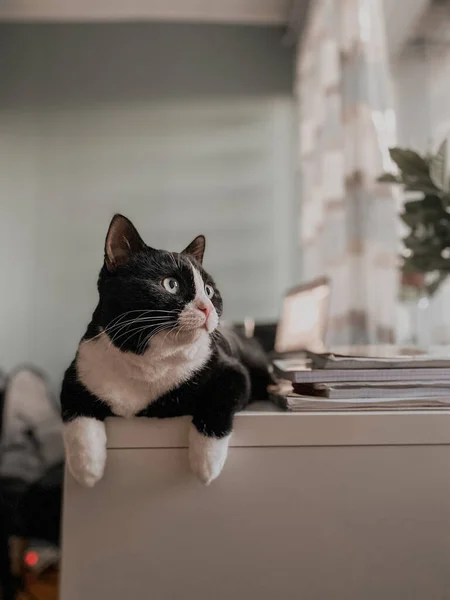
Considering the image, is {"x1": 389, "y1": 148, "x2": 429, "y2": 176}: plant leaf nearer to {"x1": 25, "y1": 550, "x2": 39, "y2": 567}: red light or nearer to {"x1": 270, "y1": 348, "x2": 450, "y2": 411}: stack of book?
{"x1": 270, "y1": 348, "x2": 450, "y2": 411}: stack of book

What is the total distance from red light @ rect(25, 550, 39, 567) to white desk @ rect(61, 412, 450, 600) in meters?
0.81

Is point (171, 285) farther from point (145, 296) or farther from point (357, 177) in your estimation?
point (357, 177)

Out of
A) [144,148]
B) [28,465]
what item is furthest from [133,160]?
[28,465]

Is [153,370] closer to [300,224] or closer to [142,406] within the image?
[142,406]

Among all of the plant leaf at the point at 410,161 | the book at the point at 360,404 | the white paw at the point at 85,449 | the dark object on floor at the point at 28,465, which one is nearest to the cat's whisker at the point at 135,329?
the white paw at the point at 85,449

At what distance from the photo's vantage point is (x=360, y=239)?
1439mm

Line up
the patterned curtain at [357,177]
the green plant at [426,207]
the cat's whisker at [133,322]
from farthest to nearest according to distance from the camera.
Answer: the patterned curtain at [357,177]
the green plant at [426,207]
the cat's whisker at [133,322]

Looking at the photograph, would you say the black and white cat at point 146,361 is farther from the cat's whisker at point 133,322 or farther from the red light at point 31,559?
the red light at point 31,559

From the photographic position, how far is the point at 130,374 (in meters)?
0.65

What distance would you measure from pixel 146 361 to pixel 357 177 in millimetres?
1034

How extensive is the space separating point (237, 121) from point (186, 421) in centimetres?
200

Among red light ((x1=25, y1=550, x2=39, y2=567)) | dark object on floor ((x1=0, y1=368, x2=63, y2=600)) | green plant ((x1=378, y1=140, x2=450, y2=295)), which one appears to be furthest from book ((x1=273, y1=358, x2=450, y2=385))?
red light ((x1=25, y1=550, x2=39, y2=567))

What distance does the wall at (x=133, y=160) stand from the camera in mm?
2312

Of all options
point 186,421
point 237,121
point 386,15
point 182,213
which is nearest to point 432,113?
point 386,15
